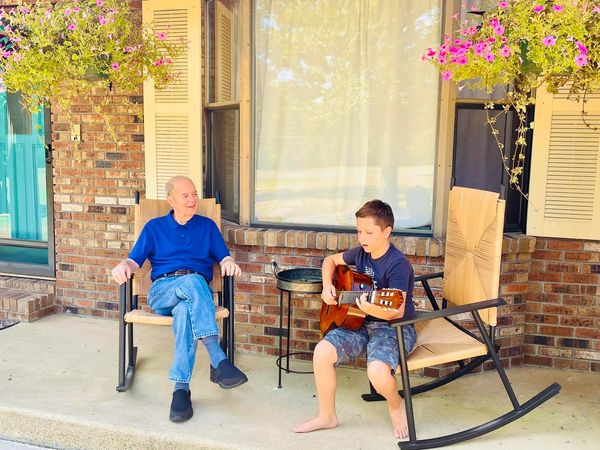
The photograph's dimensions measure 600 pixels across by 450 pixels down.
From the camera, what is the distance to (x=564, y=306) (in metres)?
3.47

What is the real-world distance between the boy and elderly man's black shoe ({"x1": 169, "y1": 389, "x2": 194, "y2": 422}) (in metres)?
0.51

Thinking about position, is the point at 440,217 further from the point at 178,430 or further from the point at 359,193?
the point at 178,430

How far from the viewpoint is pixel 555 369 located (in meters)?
3.52

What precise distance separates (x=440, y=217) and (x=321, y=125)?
0.87 meters

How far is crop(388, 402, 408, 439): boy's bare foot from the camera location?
2.67 meters

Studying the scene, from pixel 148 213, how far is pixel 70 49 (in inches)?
37.9

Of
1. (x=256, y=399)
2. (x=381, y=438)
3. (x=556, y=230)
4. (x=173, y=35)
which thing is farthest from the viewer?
(x=173, y=35)

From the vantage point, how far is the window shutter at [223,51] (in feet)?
12.4


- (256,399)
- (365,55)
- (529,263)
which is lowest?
(256,399)

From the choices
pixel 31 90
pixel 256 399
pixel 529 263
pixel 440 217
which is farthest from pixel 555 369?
pixel 31 90

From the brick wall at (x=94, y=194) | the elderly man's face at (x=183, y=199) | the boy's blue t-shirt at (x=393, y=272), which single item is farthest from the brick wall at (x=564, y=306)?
the brick wall at (x=94, y=194)

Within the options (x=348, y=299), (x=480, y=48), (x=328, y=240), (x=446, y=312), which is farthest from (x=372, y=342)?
(x=480, y=48)

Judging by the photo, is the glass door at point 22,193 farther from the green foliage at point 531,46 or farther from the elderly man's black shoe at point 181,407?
the green foliage at point 531,46

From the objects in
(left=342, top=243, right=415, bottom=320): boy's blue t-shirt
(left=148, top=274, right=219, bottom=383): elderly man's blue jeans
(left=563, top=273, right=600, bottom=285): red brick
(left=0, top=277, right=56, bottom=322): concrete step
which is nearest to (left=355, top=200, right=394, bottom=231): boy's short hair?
(left=342, top=243, right=415, bottom=320): boy's blue t-shirt
